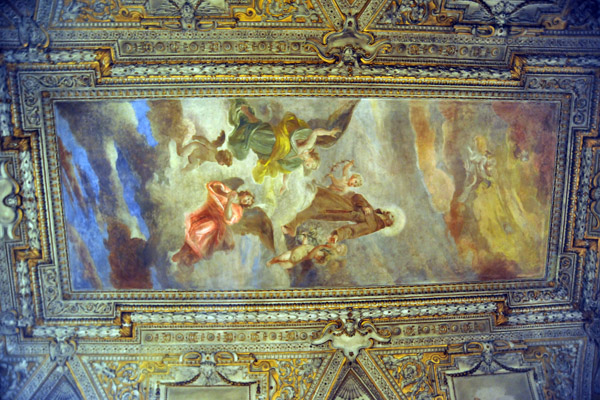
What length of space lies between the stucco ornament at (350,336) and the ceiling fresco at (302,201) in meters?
0.03

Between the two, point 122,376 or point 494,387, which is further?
point 494,387

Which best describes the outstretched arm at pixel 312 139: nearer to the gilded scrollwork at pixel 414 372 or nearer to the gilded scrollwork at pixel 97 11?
Answer: the gilded scrollwork at pixel 97 11

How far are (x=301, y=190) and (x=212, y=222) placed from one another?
1498 millimetres

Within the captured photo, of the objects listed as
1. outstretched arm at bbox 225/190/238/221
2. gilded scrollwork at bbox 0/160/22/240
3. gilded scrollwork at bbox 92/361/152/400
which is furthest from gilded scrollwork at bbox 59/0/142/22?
gilded scrollwork at bbox 92/361/152/400

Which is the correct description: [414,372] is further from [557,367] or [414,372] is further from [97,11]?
[97,11]

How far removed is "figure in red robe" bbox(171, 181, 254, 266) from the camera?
8.74 meters

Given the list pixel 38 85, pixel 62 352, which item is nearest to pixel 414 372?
pixel 62 352

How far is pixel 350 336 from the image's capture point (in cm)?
882

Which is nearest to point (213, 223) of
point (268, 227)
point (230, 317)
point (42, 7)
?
point (268, 227)

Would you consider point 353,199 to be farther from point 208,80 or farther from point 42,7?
point 42,7

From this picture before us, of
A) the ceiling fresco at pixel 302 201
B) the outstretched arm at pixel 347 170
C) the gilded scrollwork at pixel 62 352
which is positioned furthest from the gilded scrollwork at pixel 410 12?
the gilded scrollwork at pixel 62 352

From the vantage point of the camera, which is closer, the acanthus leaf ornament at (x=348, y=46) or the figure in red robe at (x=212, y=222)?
the acanthus leaf ornament at (x=348, y=46)

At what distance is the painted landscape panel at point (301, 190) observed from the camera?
28.1 feet

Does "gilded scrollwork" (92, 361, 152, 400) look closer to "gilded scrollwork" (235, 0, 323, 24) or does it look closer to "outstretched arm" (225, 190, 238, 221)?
"outstretched arm" (225, 190, 238, 221)
